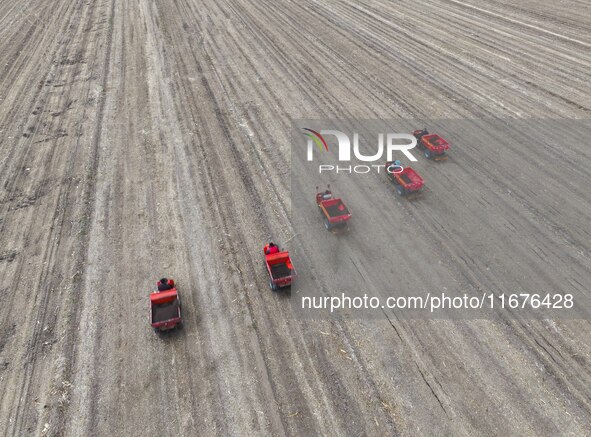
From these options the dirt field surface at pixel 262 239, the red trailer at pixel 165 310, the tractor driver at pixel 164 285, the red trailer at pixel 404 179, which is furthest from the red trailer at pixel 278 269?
the red trailer at pixel 404 179

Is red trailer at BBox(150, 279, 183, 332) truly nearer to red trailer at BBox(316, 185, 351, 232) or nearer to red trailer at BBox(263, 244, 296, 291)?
red trailer at BBox(263, 244, 296, 291)

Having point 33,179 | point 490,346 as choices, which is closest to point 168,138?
point 33,179

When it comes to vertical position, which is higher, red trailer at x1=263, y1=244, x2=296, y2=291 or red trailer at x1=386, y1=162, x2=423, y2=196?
red trailer at x1=386, y1=162, x2=423, y2=196

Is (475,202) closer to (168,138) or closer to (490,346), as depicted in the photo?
(490,346)

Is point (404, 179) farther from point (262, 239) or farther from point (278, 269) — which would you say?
point (278, 269)

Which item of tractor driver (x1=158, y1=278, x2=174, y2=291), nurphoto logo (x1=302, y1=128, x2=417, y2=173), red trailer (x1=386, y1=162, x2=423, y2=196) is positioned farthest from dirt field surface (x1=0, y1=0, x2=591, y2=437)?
nurphoto logo (x1=302, y1=128, x2=417, y2=173)
